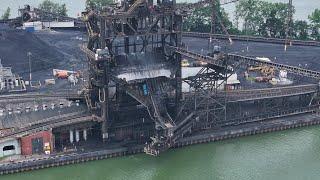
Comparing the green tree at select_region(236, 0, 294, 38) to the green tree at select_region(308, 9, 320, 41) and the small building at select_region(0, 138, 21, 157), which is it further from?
the small building at select_region(0, 138, 21, 157)

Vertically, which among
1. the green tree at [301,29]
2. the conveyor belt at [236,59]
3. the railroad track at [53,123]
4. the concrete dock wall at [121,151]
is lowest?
the concrete dock wall at [121,151]

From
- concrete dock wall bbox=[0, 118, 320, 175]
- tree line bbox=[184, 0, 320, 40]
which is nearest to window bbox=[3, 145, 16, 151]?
concrete dock wall bbox=[0, 118, 320, 175]

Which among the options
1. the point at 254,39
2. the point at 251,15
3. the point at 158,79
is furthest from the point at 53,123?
the point at 251,15

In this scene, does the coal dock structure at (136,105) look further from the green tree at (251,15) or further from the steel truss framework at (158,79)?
the green tree at (251,15)

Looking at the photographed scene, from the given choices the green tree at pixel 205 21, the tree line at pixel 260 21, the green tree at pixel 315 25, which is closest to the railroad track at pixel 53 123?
the tree line at pixel 260 21

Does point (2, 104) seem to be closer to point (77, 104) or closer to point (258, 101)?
point (77, 104)

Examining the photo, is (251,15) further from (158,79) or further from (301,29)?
(158,79)
